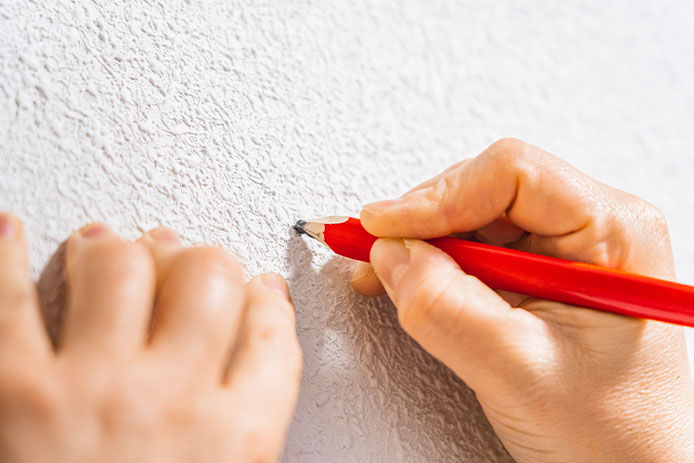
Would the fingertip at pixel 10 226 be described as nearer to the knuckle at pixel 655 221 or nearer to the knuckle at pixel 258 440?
the knuckle at pixel 258 440

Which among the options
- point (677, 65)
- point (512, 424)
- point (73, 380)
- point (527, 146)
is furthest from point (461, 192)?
point (677, 65)

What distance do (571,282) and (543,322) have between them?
3 centimetres

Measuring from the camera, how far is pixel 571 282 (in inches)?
15.3

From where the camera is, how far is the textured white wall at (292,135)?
0.39 meters

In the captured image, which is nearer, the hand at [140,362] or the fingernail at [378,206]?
the hand at [140,362]

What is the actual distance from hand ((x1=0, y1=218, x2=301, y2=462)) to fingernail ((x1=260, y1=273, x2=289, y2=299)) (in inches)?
1.4

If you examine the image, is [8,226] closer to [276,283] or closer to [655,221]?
[276,283]

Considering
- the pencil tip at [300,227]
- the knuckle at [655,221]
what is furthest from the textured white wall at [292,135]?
the knuckle at [655,221]

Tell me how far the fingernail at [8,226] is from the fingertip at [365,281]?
0.23 meters

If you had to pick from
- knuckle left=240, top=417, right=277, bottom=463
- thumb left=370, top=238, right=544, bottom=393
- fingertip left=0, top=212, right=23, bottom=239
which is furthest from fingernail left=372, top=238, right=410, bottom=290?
fingertip left=0, top=212, right=23, bottom=239

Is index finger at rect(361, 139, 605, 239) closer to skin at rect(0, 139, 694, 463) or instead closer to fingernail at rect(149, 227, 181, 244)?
skin at rect(0, 139, 694, 463)

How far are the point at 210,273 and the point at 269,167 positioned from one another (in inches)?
4.7

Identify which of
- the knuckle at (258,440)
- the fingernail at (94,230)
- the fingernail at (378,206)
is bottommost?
the knuckle at (258,440)

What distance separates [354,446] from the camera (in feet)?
1.34
